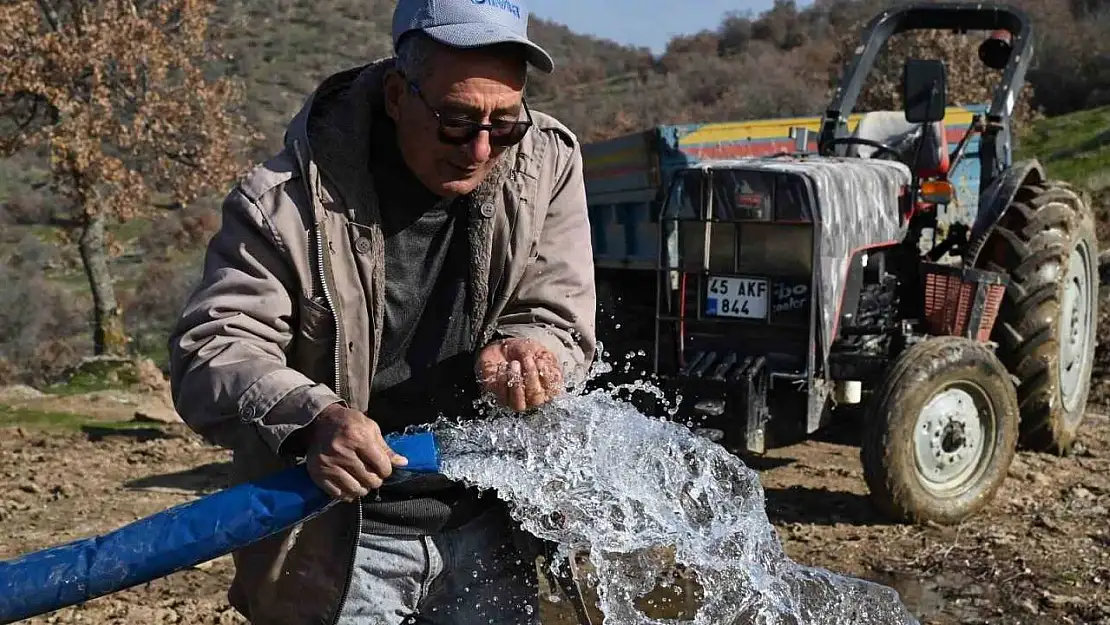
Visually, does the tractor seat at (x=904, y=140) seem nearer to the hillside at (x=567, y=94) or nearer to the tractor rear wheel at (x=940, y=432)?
the tractor rear wheel at (x=940, y=432)

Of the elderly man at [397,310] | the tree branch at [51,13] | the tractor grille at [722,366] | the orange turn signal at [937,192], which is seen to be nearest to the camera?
the elderly man at [397,310]

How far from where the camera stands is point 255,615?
259 centimetres

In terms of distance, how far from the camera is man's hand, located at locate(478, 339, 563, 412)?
2484mm

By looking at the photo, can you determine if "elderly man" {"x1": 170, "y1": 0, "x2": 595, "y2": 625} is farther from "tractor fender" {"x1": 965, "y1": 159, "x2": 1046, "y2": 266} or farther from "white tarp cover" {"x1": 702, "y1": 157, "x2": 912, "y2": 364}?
"tractor fender" {"x1": 965, "y1": 159, "x2": 1046, "y2": 266}

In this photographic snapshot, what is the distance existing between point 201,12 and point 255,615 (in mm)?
14372

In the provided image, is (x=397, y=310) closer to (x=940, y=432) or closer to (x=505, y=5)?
(x=505, y=5)

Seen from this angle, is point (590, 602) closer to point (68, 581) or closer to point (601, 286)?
point (68, 581)

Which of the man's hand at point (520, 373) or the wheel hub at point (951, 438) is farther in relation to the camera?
the wheel hub at point (951, 438)

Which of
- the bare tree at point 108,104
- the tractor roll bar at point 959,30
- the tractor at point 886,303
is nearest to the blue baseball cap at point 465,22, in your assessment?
the tractor at point 886,303

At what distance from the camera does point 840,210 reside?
6.32 meters

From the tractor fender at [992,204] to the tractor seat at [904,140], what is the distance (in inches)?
12.2

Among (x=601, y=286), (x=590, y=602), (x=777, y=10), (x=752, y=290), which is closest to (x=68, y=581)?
(x=590, y=602)

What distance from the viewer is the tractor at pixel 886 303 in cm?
610

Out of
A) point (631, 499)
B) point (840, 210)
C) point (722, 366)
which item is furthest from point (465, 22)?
point (840, 210)
